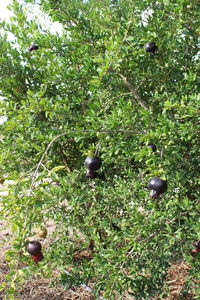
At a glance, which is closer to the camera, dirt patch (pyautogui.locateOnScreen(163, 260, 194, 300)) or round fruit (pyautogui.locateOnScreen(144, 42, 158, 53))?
round fruit (pyautogui.locateOnScreen(144, 42, 158, 53))

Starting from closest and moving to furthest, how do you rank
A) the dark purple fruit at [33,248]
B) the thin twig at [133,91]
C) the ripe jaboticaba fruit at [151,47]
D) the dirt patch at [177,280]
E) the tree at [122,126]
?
the dark purple fruit at [33,248] < the tree at [122,126] < the ripe jaboticaba fruit at [151,47] < the thin twig at [133,91] < the dirt patch at [177,280]

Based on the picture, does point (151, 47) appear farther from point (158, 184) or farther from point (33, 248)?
point (33, 248)

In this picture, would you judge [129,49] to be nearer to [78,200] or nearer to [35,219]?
[78,200]

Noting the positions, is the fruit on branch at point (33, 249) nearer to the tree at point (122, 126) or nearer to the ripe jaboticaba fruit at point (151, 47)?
the tree at point (122, 126)

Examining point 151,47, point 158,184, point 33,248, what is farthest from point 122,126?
point 33,248

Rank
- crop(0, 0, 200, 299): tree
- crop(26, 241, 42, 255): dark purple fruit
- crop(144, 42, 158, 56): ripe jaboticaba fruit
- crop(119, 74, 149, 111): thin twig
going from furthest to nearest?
crop(119, 74, 149, 111): thin twig
crop(144, 42, 158, 56): ripe jaboticaba fruit
crop(0, 0, 200, 299): tree
crop(26, 241, 42, 255): dark purple fruit

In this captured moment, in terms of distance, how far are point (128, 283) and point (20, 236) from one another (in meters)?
0.89

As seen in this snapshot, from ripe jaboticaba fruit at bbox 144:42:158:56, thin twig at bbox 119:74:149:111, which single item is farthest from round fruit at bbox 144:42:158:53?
thin twig at bbox 119:74:149:111

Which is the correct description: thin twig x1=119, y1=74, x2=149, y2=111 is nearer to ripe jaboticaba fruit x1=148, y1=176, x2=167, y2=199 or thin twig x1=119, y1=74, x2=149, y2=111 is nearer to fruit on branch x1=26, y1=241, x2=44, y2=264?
ripe jaboticaba fruit x1=148, y1=176, x2=167, y2=199

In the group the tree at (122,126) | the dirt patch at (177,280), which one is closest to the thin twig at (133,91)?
the tree at (122,126)

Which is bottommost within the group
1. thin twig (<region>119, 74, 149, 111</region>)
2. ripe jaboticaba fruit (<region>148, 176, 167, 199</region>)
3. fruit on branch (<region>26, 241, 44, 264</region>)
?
fruit on branch (<region>26, 241, 44, 264</region>)

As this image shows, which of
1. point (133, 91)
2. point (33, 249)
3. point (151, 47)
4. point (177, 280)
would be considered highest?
point (151, 47)

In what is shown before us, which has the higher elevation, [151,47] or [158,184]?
[151,47]

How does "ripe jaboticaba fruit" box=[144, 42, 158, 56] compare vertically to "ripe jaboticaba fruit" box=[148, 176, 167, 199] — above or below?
above
